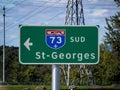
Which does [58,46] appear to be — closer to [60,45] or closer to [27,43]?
[60,45]

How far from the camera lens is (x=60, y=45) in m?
5.47

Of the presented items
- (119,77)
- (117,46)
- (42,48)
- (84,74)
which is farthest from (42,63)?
(119,77)

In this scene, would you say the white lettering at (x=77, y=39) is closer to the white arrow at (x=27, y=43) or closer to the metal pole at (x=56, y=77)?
the metal pole at (x=56, y=77)

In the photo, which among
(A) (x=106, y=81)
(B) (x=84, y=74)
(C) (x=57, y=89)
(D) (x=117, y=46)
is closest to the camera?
(C) (x=57, y=89)

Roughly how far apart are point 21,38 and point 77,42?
659mm

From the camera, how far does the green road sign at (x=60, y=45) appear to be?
215 inches

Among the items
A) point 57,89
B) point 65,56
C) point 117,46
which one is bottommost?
point 57,89

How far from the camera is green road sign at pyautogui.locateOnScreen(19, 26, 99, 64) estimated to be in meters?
5.47

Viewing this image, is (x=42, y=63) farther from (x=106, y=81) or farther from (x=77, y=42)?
(x=106, y=81)

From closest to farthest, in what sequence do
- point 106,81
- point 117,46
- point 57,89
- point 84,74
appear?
point 57,89 → point 117,46 → point 84,74 → point 106,81

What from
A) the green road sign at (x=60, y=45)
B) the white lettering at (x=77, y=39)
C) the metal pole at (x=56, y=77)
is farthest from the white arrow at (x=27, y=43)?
the white lettering at (x=77, y=39)

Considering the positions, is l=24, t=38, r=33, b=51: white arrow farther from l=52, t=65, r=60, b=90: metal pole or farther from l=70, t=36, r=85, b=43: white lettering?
l=70, t=36, r=85, b=43: white lettering

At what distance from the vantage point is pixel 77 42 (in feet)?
17.9

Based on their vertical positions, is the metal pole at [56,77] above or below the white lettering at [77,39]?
Result: below
